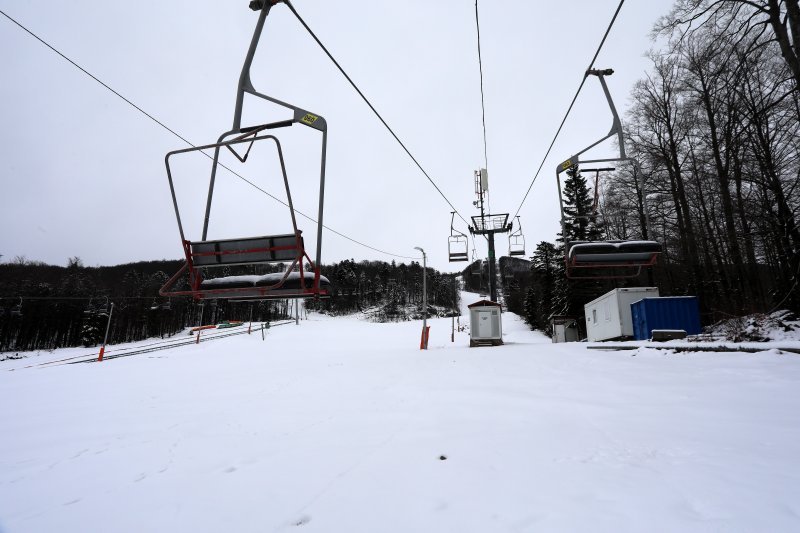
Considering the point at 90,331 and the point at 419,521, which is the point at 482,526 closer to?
the point at 419,521

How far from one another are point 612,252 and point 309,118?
6676 mm

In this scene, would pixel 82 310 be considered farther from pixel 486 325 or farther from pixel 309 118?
pixel 309 118

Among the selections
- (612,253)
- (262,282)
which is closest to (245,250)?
(262,282)

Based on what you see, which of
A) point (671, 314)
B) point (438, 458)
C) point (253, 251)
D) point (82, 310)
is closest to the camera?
point (438, 458)

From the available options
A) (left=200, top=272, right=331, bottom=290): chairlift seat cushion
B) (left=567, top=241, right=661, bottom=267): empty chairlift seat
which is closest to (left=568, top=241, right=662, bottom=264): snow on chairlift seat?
(left=567, top=241, right=661, bottom=267): empty chairlift seat

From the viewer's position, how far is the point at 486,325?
18.8 meters

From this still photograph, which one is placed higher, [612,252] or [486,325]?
[612,252]

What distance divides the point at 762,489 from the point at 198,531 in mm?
4004

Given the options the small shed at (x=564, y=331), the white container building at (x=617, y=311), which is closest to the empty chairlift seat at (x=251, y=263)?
the white container building at (x=617, y=311)

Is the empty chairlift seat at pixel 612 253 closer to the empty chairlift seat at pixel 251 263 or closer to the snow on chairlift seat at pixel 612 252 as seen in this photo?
the snow on chairlift seat at pixel 612 252

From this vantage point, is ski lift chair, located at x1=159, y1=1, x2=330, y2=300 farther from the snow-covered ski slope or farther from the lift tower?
the lift tower

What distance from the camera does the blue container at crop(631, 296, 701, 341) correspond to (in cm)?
1345

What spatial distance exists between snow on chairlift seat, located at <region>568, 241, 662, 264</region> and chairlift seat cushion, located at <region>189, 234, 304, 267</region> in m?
6.05

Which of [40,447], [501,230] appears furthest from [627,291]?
[40,447]
